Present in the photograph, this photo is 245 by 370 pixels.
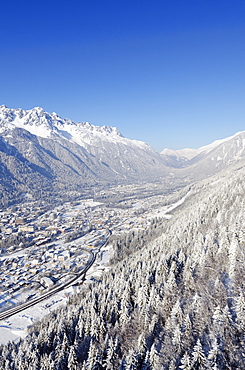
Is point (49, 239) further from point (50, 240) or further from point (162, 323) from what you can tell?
point (162, 323)

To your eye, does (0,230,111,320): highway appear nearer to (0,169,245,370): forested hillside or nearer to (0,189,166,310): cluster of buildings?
(0,189,166,310): cluster of buildings

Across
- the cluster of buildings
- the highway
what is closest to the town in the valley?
the cluster of buildings

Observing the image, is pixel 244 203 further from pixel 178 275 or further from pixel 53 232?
pixel 53 232

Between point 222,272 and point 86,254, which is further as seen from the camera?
point 86,254

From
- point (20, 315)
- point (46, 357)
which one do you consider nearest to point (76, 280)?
point (20, 315)

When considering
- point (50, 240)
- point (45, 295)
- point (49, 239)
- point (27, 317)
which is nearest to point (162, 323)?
point (27, 317)

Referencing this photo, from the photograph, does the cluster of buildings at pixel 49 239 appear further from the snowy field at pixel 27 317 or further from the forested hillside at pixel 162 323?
the forested hillside at pixel 162 323

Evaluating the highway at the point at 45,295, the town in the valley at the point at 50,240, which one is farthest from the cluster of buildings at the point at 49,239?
the highway at the point at 45,295

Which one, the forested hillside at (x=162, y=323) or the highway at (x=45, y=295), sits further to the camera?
the highway at (x=45, y=295)
